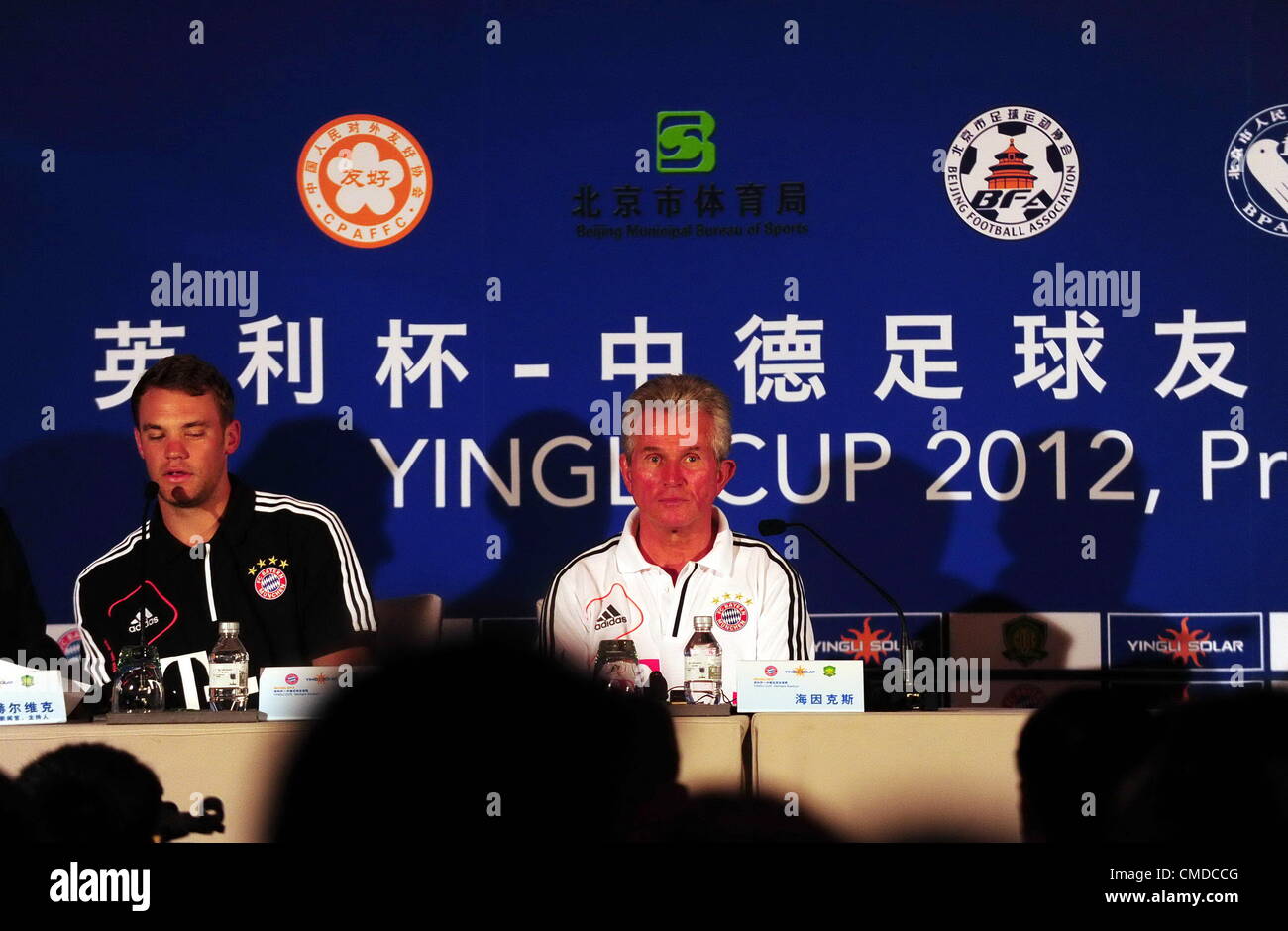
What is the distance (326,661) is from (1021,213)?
232cm

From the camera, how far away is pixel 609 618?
3.46m

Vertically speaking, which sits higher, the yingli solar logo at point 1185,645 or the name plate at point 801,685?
the name plate at point 801,685

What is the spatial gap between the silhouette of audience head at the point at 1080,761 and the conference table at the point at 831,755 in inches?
16.4

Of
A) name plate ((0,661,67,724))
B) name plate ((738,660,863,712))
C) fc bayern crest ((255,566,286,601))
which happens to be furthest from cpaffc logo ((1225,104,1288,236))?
name plate ((0,661,67,724))

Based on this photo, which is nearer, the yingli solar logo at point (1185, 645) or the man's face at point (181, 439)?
the man's face at point (181, 439)

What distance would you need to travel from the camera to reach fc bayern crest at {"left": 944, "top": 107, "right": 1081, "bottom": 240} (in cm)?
400

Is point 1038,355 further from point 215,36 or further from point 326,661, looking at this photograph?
point 215,36

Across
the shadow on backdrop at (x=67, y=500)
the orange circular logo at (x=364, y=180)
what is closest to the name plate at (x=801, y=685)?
the orange circular logo at (x=364, y=180)

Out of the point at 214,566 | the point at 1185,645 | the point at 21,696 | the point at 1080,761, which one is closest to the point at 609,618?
the point at 214,566

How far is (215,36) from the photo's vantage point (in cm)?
416

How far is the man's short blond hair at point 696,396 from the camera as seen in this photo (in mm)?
3502

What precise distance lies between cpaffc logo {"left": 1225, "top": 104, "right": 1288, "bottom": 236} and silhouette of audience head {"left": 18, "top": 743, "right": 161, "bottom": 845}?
3691 mm

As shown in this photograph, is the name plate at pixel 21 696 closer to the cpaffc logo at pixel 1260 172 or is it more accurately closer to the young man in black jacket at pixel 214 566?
the young man in black jacket at pixel 214 566

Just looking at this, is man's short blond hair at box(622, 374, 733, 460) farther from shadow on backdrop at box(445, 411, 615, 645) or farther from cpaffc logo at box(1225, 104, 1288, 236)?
cpaffc logo at box(1225, 104, 1288, 236)
